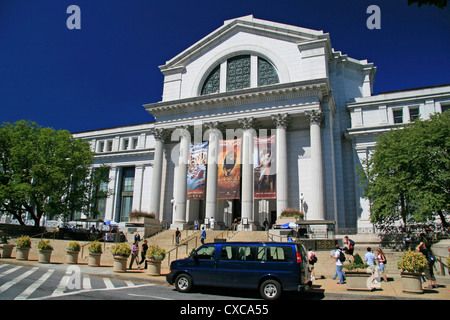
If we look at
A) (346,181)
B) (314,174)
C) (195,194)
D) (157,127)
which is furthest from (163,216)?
(346,181)

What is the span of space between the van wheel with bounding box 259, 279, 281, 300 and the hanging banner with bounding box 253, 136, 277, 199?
2035 centimetres

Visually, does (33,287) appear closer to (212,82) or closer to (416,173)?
(416,173)

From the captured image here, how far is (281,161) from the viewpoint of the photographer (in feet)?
108

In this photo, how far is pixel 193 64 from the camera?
4247cm

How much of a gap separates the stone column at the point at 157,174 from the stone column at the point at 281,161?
46.1 ft

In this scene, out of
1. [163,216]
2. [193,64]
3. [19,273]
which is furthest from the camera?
[193,64]

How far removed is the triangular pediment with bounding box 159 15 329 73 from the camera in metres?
36.9

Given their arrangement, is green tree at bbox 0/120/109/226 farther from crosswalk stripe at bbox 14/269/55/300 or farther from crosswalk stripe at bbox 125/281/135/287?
crosswalk stripe at bbox 125/281/135/287

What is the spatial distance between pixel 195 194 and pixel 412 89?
26.1 meters

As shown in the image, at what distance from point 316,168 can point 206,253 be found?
2046cm

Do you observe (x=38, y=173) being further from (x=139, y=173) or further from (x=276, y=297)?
(x=276, y=297)

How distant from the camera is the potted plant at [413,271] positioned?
1270cm

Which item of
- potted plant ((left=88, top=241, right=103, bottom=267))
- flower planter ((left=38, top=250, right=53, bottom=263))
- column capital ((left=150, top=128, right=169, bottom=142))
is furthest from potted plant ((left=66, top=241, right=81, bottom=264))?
column capital ((left=150, top=128, right=169, bottom=142))

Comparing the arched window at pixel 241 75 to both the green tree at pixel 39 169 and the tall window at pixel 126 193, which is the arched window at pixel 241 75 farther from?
the tall window at pixel 126 193
